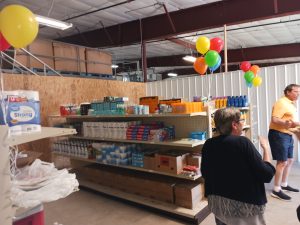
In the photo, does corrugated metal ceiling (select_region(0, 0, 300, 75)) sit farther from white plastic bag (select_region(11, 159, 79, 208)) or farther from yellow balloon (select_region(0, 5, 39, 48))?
white plastic bag (select_region(11, 159, 79, 208))

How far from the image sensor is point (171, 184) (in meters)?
3.49

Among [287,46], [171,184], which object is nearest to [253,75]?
[171,184]

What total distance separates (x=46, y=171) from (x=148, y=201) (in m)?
2.67

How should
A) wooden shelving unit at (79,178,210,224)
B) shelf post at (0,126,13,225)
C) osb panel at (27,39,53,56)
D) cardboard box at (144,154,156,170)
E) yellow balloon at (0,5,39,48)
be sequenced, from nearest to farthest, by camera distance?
shelf post at (0,126,13,225) < yellow balloon at (0,5,39,48) < wooden shelving unit at (79,178,210,224) < cardboard box at (144,154,156,170) < osb panel at (27,39,53,56)

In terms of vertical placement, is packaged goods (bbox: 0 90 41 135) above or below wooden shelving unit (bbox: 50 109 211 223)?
above

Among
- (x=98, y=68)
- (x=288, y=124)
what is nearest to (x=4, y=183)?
(x=288, y=124)

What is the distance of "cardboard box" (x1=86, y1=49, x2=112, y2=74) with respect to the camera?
7086mm

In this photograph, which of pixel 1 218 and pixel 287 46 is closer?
pixel 1 218

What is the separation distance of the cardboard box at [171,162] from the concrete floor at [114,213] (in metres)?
0.62

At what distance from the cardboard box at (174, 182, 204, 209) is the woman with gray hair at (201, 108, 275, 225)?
4.31 feet

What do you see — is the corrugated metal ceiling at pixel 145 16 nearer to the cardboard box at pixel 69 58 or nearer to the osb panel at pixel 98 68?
the cardboard box at pixel 69 58

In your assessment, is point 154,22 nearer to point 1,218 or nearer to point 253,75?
point 253,75

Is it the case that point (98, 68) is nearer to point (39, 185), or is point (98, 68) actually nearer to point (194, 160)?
point (194, 160)

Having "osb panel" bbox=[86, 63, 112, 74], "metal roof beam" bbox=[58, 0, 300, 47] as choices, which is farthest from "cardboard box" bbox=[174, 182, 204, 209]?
"osb panel" bbox=[86, 63, 112, 74]
